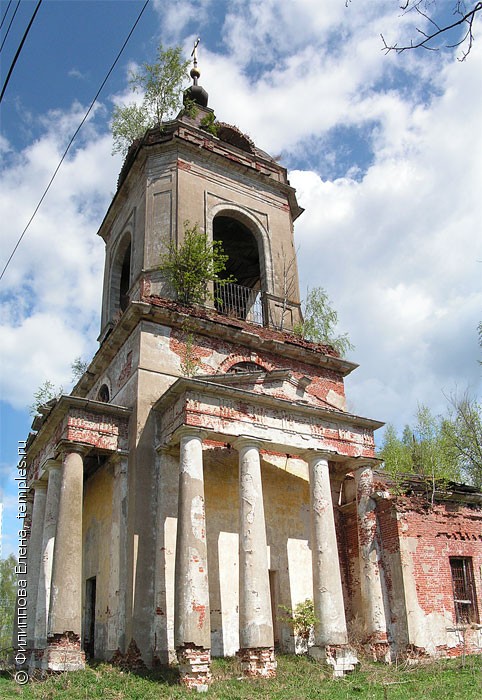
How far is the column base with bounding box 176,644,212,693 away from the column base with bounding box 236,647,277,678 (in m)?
0.80

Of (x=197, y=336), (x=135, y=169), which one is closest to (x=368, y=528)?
(x=197, y=336)

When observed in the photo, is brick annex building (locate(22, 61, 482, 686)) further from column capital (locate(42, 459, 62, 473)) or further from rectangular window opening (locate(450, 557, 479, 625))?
column capital (locate(42, 459, 62, 473))

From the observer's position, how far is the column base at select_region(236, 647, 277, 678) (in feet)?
33.9

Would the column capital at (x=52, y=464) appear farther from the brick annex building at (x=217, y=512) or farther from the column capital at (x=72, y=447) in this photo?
the column capital at (x=72, y=447)

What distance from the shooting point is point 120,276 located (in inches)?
779

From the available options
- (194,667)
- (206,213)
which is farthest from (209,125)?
(194,667)

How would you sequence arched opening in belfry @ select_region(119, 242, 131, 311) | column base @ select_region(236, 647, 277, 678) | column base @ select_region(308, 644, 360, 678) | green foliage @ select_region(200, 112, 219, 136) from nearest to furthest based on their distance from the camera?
column base @ select_region(236, 647, 277, 678)
column base @ select_region(308, 644, 360, 678)
arched opening in belfry @ select_region(119, 242, 131, 311)
green foliage @ select_region(200, 112, 219, 136)

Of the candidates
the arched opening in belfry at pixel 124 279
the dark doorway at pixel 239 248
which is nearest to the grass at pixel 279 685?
the arched opening in belfry at pixel 124 279

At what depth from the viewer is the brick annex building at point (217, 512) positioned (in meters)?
11.2

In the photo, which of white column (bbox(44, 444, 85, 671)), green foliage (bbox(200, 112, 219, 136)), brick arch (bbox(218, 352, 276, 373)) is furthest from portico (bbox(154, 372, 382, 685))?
green foliage (bbox(200, 112, 219, 136))

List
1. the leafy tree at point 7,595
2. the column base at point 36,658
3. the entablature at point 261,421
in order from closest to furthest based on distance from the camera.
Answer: the column base at point 36,658 → the entablature at point 261,421 → the leafy tree at point 7,595

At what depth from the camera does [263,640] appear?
10594mm

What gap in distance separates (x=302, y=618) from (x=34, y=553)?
267 inches

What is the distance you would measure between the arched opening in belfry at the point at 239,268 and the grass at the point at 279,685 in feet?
31.2
